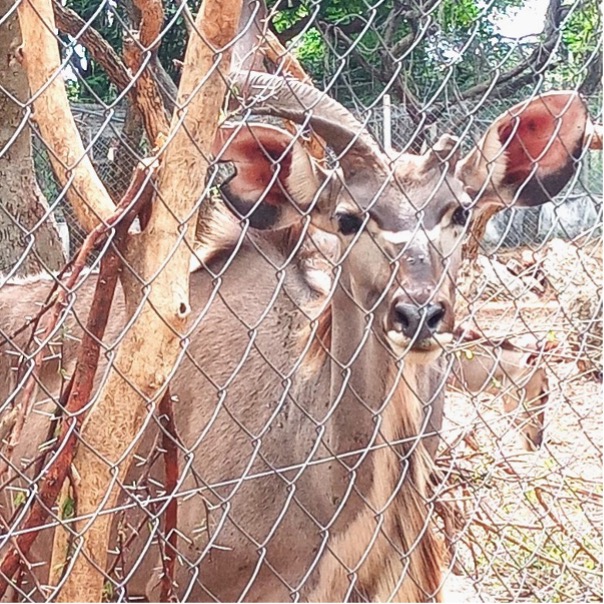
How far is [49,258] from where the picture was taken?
4707mm

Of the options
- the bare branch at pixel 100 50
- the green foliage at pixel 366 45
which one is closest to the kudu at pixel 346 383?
the bare branch at pixel 100 50

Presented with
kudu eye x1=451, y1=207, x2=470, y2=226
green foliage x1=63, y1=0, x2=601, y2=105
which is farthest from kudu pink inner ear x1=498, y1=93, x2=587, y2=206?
green foliage x1=63, y1=0, x2=601, y2=105

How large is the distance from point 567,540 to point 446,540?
47cm

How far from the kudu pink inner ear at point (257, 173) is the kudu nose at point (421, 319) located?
15.3 inches

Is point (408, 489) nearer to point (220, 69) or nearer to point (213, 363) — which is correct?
point (213, 363)

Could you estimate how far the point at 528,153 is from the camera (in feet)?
8.66

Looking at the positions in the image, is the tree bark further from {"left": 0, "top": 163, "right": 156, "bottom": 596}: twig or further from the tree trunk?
the tree trunk

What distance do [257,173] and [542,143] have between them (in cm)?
69

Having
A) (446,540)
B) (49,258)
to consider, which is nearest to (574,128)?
(446,540)

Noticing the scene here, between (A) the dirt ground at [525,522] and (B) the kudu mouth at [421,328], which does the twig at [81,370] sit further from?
(A) the dirt ground at [525,522]

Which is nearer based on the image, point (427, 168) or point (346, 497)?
point (346, 497)

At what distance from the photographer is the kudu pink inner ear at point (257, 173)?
247 centimetres

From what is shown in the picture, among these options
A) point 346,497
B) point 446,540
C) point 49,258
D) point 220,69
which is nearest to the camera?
point 220,69

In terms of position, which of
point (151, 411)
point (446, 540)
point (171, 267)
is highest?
point (446, 540)
